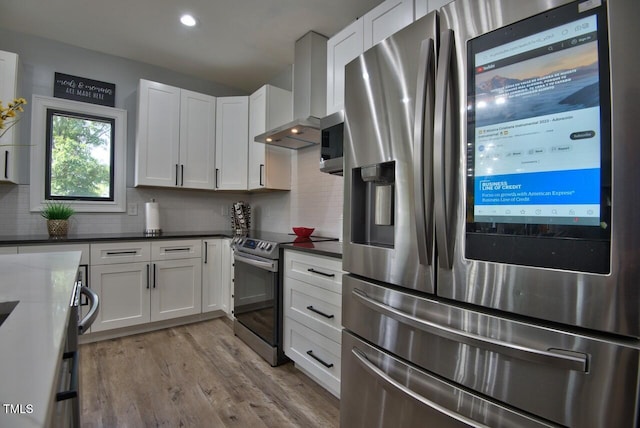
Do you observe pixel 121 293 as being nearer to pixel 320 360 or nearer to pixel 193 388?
pixel 193 388

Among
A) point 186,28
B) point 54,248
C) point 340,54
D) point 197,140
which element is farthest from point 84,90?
point 340,54

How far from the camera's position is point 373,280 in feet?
4.35

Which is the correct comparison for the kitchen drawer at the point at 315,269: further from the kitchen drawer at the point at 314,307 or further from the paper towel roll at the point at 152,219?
the paper towel roll at the point at 152,219

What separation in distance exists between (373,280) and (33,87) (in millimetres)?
3465

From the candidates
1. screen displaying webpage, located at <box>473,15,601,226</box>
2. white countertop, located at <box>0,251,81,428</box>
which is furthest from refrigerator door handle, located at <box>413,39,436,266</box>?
white countertop, located at <box>0,251,81,428</box>

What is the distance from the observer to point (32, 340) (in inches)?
20.8

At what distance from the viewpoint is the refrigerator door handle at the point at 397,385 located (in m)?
0.96

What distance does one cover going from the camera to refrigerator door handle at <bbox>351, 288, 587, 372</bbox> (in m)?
0.78

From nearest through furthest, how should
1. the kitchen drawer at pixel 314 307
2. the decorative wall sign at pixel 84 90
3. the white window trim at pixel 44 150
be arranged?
the kitchen drawer at pixel 314 307 → the white window trim at pixel 44 150 → the decorative wall sign at pixel 84 90

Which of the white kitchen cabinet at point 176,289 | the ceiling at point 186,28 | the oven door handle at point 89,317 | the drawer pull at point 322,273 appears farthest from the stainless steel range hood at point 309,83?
the oven door handle at point 89,317

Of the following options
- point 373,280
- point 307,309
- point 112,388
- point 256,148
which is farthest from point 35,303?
point 256,148

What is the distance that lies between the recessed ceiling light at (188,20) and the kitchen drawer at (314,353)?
2487 mm

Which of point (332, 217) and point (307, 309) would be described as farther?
point (332, 217)

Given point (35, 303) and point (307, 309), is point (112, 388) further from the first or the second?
point (35, 303)
